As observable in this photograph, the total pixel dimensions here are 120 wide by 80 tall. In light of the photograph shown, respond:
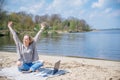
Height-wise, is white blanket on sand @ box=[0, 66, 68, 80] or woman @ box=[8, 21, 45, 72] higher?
woman @ box=[8, 21, 45, 72]

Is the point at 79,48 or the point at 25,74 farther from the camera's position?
the point at 79,48

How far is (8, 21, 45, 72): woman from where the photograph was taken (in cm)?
557

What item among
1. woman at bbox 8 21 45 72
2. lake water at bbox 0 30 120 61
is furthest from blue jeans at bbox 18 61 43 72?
lake water at bbox 0 30 120 61

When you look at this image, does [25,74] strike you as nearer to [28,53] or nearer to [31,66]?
[31,66]

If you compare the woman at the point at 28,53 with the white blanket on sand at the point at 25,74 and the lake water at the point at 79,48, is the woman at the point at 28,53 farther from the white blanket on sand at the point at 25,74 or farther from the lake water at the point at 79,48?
the lake water at the point at 79,48

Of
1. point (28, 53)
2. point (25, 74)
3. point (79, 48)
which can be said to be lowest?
point (79, 48)

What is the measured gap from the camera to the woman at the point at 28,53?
5574mm

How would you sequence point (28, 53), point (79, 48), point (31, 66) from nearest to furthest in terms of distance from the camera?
point (28, 53)
point (31, 66)
point (79, 48)

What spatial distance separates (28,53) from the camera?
5629mm


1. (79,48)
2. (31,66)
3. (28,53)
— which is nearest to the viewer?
(28,53)

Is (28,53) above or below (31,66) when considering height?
above

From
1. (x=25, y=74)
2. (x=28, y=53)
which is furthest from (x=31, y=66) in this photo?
(x=28, y=53)

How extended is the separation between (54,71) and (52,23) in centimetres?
4175

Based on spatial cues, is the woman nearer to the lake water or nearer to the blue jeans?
the blue jeans
